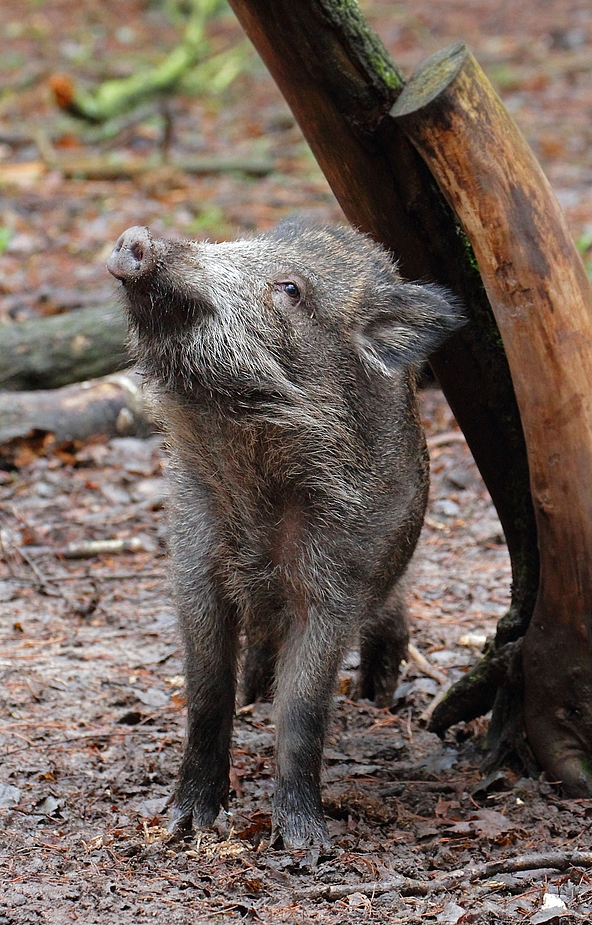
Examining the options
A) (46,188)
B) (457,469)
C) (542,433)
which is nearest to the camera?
(542,433)

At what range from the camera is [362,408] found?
4.18 metres

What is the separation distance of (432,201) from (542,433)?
38.9 inches

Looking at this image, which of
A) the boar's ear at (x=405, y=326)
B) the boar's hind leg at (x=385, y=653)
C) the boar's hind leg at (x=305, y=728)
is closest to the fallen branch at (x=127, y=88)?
the boar's hind leg at (x=385, y=653)

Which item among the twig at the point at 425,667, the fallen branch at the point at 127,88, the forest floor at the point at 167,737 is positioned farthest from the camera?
the fallen branch at the point at 127,88

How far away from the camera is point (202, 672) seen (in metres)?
4.14

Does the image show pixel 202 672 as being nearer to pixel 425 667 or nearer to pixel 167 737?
pixel 167 737

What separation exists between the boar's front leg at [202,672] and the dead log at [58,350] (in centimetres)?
382

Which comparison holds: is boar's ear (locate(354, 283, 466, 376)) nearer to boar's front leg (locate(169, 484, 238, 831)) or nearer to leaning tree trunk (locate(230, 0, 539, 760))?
leaning tree trunk (locate(230, 0, 539, 760))

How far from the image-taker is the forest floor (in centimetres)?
346

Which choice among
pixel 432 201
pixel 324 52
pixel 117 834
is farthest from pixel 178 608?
pixel 324 52

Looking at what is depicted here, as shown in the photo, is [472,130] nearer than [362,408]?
Yes

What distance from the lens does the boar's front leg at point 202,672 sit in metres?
4.12

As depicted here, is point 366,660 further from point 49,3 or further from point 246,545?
point 49,3

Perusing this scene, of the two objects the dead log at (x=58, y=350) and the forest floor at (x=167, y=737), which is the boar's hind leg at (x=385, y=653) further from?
the dead log at (x=58, y=350)
